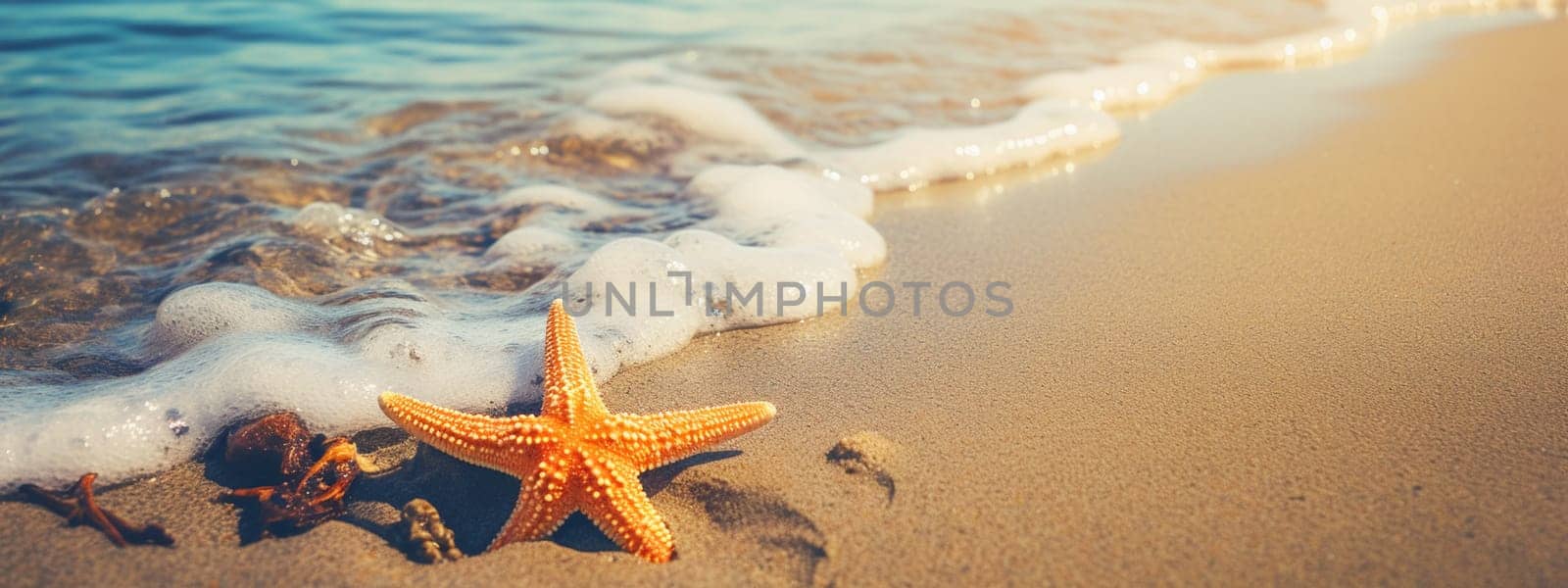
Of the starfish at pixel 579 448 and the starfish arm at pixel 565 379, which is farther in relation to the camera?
the starfish arm at pixel 565 379

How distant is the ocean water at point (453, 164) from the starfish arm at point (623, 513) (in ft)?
3.00

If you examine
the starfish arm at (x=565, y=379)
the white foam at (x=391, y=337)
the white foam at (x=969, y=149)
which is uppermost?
the white foam at (x=969, y=149)

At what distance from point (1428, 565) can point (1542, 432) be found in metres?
0.82

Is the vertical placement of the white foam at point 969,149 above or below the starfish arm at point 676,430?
above

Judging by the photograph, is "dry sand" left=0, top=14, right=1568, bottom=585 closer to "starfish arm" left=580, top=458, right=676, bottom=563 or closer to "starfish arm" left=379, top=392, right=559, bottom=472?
"starfish arm" left=580, top=458, right=676, bottom=563

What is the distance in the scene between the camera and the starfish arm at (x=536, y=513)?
227 cm

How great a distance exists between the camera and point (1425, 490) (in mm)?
2324

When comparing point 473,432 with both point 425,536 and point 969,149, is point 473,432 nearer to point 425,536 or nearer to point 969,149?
point 425,536

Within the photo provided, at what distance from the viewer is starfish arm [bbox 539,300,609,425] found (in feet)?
7.98

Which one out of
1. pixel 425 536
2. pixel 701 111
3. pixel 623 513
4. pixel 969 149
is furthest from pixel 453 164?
pixel 623 513

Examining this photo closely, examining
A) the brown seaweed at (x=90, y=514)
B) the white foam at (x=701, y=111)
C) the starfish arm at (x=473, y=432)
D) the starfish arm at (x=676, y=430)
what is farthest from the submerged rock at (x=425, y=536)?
the white foam at (x=701, y=111)

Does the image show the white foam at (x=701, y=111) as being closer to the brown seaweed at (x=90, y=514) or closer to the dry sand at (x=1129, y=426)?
the dry sand at (x=1129, y=426)

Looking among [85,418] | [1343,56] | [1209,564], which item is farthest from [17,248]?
[1343,56]

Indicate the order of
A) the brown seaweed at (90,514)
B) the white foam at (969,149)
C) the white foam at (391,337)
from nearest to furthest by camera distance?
the brown seaweed at (90,514) → the white foam at (391,337) → the white foam at (969,149)
